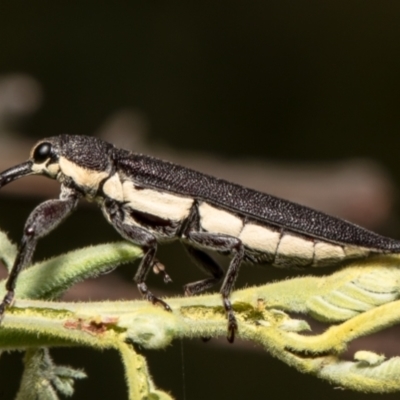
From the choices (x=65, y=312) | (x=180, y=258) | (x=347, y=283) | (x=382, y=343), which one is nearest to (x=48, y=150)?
(x=65, y=312)

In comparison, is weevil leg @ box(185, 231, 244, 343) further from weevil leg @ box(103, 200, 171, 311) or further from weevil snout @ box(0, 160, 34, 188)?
weevil snout @ box(0, 160, 34, 188)

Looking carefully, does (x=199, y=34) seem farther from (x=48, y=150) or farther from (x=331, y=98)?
(x=48, y=150)

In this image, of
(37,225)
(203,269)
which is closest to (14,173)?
(37,225)

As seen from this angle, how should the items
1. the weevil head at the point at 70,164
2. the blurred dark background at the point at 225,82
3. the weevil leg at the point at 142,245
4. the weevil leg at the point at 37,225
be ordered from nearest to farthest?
the weevil leg at the point at 37,225
the weevil leg at the point at 142,245
the weevil head at the point at 70,164
the blurred dark background at the point at 225,82

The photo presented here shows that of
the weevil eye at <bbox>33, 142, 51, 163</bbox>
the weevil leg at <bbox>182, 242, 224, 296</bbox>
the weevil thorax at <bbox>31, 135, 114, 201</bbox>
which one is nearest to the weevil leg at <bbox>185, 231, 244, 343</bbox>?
the weevil leg at <bbox>182, 242, 224, 296</bbox>

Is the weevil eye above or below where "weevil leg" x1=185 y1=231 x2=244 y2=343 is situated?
above

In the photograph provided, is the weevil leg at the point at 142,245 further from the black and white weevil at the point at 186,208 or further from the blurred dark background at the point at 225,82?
the blurred dark background at the point at 225,82

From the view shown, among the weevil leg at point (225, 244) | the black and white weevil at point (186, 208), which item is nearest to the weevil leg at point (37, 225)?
the black and white weevil at point (186, 208)
